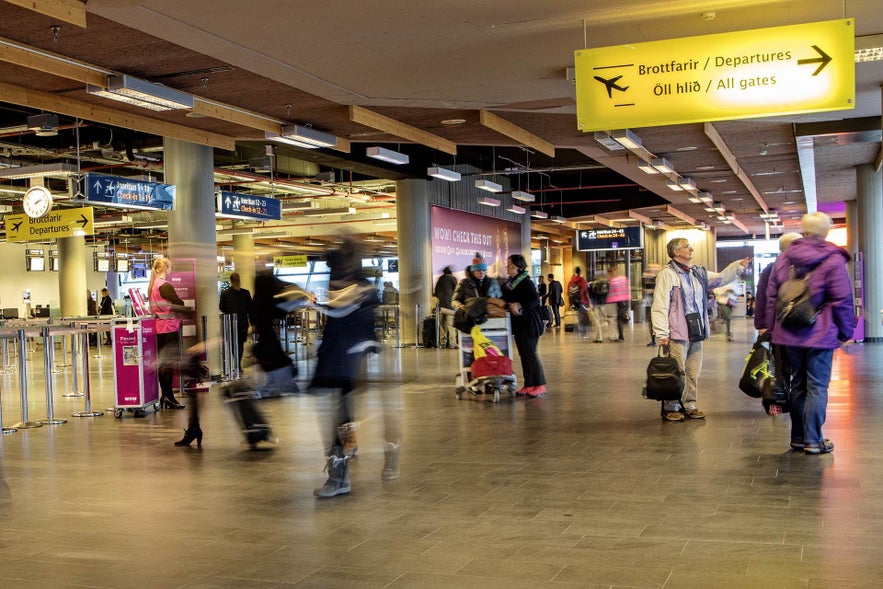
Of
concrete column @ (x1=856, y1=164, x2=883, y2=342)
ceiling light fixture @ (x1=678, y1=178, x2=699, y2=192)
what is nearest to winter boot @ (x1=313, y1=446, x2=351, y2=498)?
ceiling light fixture @ (x1=678, y1=178, x2=699, y2=192)

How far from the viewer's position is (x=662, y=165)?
623 inches

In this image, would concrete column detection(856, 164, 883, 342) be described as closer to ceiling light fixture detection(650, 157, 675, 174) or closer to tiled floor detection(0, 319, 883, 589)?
ceiling light fixture detection(650, 157, 675, 174)

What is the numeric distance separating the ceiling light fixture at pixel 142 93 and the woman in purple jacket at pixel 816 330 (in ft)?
19.7

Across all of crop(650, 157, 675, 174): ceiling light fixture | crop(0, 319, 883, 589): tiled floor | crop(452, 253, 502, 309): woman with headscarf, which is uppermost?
crop(650, 157, 675, 174): ceiling light fixture

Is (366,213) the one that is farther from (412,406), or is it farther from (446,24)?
(446,24)

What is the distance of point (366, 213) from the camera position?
2497 centimetres

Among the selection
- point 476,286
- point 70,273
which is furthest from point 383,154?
point 70,273

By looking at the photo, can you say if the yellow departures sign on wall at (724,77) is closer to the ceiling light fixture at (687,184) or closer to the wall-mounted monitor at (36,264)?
the ceiling light fixture at (687,184)

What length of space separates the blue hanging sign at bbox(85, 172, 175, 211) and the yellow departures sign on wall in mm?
7087

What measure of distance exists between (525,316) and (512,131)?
344 centimetres

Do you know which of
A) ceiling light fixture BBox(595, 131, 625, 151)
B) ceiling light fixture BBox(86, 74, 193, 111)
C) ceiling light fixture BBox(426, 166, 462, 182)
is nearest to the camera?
ceiling light fixture BBox(86, 74, 193, 111)

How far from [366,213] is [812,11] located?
1854 cm

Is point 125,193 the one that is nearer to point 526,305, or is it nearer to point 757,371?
point 526,305

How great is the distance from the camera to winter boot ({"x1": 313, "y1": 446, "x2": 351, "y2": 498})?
528 cm
